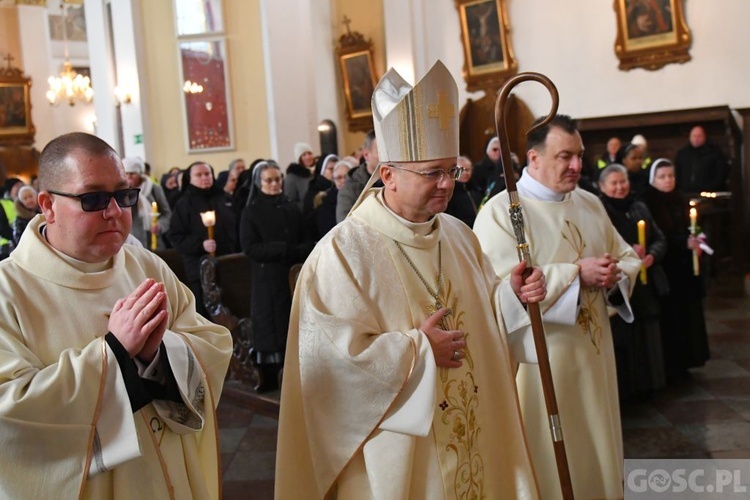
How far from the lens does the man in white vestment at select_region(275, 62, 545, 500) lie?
238 cm

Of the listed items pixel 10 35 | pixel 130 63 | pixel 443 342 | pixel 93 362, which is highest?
pixel 10 35

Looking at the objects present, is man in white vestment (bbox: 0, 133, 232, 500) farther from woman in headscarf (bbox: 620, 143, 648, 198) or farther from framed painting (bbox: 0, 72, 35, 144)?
framed painting (bbox: 0, 72, 35, 144)

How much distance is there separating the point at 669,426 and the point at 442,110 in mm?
3366

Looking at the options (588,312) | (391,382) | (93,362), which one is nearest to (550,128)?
(588,312)

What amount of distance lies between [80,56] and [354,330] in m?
22.3

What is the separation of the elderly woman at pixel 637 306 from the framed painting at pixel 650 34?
7367 millimetres

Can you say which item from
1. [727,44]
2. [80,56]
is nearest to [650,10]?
[727,44]

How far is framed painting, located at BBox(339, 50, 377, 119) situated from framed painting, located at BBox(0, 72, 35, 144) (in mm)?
10035

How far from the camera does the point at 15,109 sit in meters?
21.2

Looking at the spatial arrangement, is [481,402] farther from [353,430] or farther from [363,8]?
[363,8]

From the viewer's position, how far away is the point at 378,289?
2531 millimetres

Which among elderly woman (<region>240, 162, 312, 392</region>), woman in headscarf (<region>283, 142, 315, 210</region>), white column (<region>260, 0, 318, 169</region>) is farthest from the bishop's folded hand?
white column (<region>260, 0, 318, 169</region>)

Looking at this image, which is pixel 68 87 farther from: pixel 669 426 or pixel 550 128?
pixel 550 128

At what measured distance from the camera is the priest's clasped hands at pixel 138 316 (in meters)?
1.92
